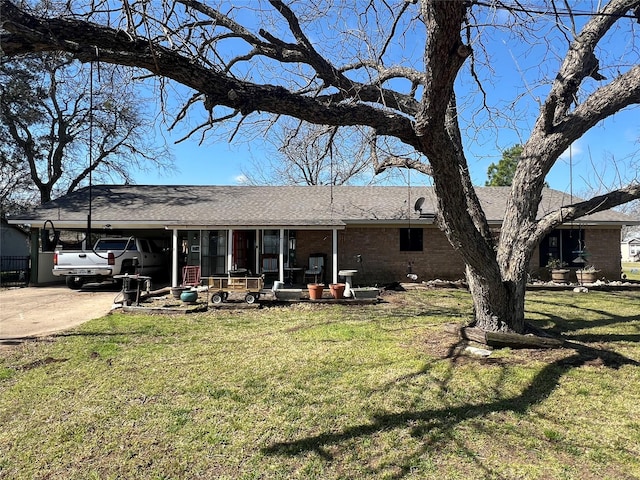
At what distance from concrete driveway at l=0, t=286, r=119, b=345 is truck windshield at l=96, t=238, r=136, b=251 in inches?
58.1

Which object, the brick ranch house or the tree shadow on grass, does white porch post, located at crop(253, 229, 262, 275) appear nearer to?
the brick ranch house

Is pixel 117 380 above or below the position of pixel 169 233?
below

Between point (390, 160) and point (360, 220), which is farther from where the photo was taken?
point (360, 220)

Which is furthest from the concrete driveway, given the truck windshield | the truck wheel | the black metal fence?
the black metal fence

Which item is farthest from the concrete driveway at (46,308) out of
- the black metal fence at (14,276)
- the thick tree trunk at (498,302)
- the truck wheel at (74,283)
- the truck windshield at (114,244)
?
the thick tree trunk at (498,302)

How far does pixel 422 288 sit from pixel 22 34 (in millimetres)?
12797

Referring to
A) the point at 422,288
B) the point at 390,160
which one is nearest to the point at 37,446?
the point at 390,160

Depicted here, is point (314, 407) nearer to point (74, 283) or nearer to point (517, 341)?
point (517, 341)

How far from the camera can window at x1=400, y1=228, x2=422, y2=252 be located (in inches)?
621

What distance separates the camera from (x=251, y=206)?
1636cm

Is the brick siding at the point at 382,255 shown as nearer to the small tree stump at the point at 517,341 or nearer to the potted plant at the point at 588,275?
the potted plant at the point at 588,275

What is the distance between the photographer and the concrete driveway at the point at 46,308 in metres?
7.75

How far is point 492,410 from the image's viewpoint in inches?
160

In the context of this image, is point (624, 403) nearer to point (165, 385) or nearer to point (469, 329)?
point (469, 329)
